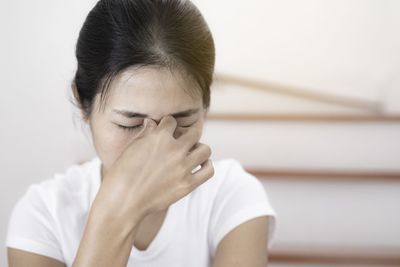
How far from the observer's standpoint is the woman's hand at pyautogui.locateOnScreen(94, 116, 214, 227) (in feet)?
2.84

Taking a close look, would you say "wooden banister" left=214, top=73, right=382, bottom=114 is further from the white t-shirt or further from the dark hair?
the dark hair

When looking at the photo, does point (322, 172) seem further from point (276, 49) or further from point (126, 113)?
point (126, 113)

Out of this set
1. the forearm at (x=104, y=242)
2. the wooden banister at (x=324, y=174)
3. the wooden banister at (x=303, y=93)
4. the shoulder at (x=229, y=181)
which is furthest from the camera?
the wooden banister at (x=303, y=93)

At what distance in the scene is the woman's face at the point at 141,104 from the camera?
2.83ft

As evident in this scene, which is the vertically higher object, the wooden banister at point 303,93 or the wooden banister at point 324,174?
the wooden banister at point 303,93

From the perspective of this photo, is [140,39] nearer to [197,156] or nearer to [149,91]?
[149,91]

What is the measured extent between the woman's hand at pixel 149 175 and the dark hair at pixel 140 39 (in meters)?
0.11

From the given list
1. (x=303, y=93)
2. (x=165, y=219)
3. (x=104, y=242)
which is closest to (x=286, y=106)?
(x=303, y=93)

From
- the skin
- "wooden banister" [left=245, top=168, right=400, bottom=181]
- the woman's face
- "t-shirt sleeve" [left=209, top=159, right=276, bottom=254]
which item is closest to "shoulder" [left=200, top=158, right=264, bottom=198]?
"t-shirt sleeve" [left=209, top=159, right=276, bottom=254]

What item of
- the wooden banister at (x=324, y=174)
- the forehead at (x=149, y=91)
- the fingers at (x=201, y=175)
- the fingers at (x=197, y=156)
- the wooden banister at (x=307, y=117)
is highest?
the forehead at (x=149, y=91)

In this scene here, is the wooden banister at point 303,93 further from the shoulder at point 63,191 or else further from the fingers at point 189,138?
the fingers at point 189,138

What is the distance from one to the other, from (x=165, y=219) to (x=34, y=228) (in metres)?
0.28

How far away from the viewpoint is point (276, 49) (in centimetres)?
193

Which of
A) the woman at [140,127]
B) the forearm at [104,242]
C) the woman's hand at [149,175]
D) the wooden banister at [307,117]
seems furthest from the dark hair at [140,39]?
the wooden banister at [307,117]
